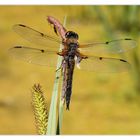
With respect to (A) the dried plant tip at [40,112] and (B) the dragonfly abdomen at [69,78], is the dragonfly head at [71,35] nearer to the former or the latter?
(B) the dragonfly abdomen at [69,78]

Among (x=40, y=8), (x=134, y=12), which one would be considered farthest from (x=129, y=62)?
(x=40, y=8)

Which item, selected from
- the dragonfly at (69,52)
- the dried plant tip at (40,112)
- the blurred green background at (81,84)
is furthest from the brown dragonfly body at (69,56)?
the dried plant tip at (40,112)

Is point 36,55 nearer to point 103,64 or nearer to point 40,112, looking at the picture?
point 103,64

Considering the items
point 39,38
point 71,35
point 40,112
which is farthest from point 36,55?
point 40,112

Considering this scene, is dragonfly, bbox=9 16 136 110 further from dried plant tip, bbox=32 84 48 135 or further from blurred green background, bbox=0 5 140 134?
dried plant tip, bbox=32 84 48 135

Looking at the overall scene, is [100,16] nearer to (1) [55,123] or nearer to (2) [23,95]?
(2) [23,95]

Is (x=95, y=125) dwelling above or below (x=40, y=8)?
below

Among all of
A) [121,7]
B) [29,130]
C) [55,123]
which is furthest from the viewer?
[121,7]
